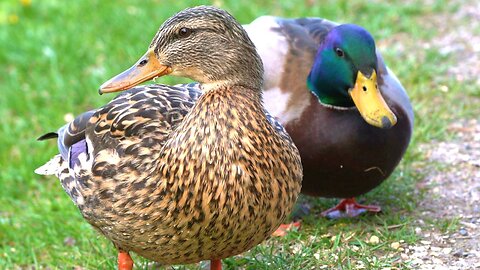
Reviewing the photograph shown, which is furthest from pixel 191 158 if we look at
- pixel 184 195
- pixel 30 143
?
pixel 30 143

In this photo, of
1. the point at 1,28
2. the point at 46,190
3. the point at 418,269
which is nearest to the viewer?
the point at 418,269

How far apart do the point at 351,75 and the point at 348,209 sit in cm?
76

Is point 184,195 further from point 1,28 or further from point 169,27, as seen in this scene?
point 1,28

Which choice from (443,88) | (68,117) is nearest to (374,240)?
(443,88)

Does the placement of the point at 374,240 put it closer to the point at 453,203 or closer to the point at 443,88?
the point at 453,203

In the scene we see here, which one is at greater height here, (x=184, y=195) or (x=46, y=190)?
(x=184, y=195)

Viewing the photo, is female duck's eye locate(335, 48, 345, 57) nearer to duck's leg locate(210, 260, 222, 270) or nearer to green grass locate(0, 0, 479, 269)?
green grass locate(0, 0, 479, 269)

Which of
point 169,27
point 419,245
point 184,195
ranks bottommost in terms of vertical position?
point 419,245

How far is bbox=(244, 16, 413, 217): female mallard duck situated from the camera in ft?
12.6

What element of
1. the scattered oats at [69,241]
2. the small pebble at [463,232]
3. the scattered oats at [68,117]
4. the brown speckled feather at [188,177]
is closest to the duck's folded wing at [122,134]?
the brown speckled feather at [188,177]

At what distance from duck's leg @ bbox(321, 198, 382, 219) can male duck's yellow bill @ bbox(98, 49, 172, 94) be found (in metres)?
1.52

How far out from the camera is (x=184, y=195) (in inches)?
117

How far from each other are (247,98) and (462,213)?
1.60 meters

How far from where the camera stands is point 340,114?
4043mm
